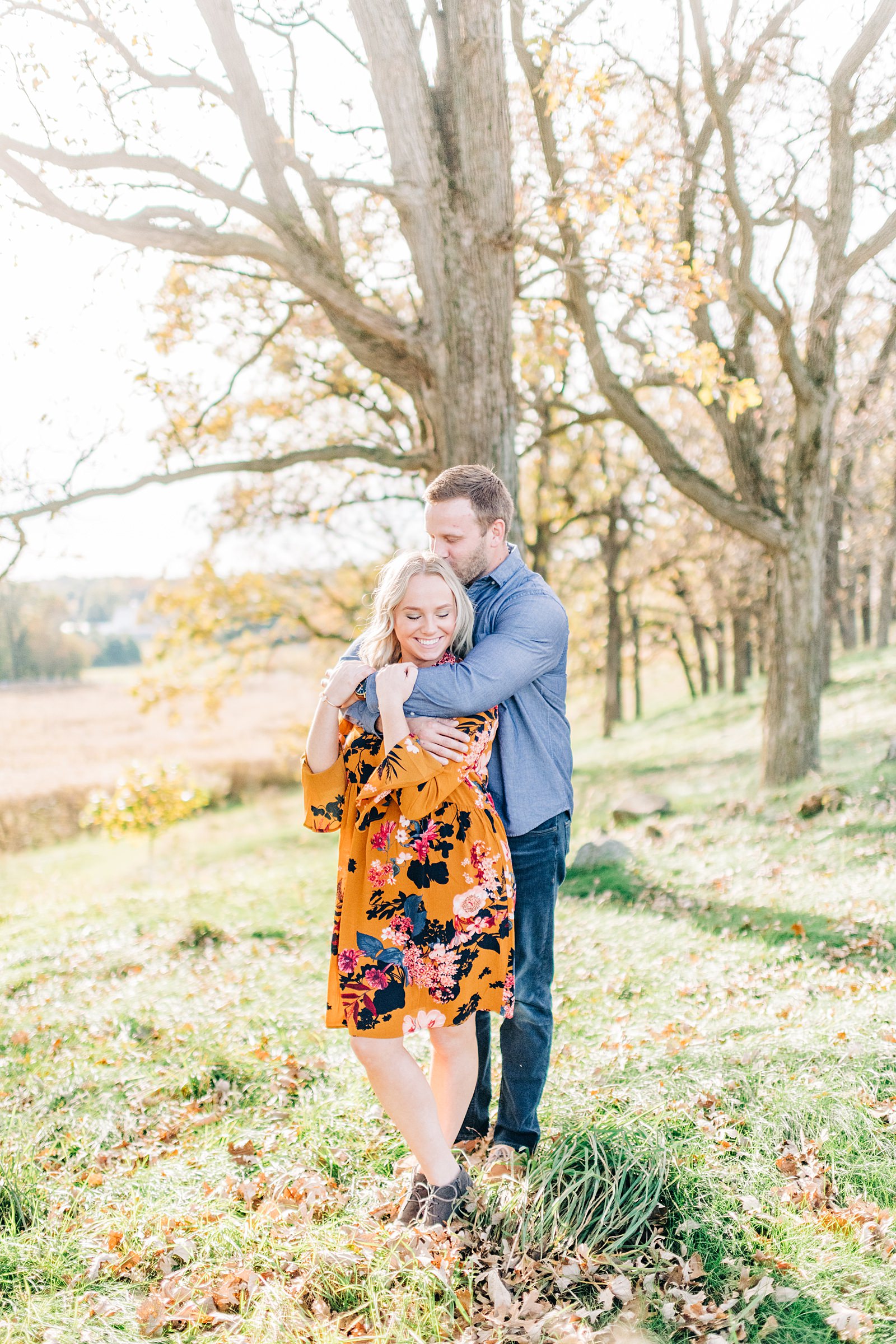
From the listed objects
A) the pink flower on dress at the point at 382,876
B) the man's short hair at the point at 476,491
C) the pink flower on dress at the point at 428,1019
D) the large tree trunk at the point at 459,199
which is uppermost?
the large tree trunk at the point at 459,199

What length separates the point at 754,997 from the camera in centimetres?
468

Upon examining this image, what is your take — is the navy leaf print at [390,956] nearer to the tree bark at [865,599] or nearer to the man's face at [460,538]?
the man's face at [460,538]

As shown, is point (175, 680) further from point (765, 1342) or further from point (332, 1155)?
point (765, 1342)

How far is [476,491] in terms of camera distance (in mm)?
3094

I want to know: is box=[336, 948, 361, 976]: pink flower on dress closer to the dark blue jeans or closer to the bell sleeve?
the bell sleeve

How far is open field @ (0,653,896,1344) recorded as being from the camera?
100 inches

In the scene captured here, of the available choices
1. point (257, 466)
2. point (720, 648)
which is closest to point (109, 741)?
point (720, 648)

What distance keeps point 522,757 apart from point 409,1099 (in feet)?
3.75

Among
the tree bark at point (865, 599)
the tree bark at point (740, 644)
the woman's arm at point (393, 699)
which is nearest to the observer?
the woman's arm at point (393, 699)

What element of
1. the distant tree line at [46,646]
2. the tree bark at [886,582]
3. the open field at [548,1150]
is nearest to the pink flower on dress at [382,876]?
the open field at [548,1150]

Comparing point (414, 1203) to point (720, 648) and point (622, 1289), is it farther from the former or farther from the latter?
point (720, 648)

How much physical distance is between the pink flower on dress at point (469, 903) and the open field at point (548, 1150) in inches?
35.7

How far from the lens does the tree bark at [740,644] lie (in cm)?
2397

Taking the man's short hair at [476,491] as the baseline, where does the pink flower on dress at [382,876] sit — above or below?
below
